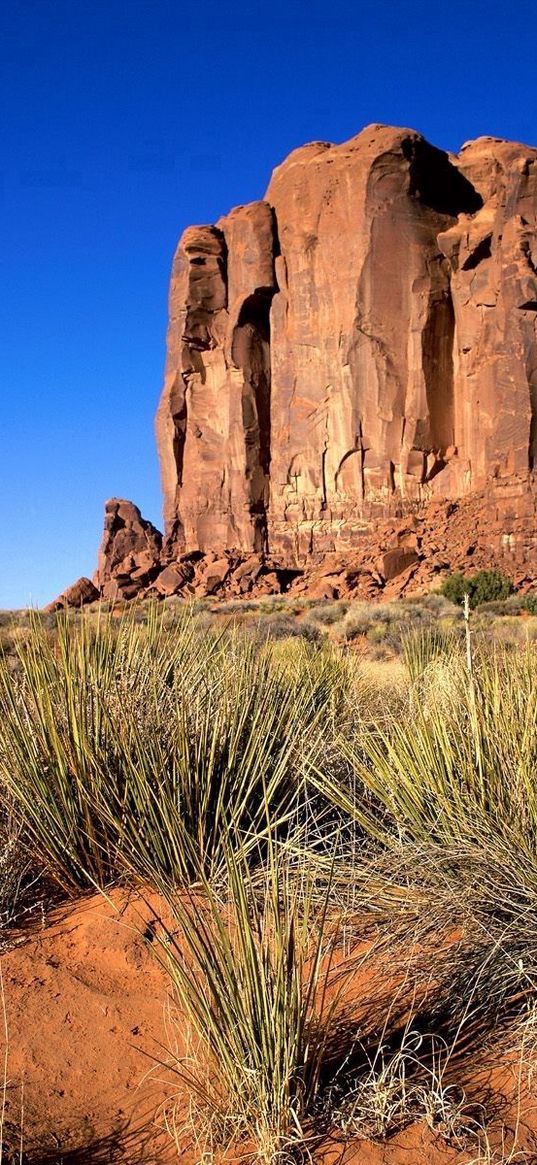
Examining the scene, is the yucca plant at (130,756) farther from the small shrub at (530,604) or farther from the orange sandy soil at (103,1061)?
the small shrub at (530,604)

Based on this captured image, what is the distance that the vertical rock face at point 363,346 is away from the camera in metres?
33.4

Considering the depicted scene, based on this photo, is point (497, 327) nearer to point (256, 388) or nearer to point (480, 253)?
point (480, 253)

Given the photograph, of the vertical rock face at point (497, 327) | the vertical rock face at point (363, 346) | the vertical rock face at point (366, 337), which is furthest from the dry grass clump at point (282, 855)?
the vertical rock face at point (366, 337)

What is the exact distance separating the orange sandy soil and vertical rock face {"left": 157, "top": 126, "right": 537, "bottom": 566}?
3060 centimetres

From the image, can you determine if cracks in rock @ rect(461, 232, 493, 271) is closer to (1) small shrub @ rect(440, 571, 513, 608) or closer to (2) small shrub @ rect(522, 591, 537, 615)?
(1) small shrub @ rect(440, 571, 513, 608)

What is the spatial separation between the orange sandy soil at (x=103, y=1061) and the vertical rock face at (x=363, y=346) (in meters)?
30.6

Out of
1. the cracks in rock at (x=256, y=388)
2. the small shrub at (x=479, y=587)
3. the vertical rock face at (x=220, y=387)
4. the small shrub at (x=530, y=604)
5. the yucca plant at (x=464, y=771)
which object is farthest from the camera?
the vertical rock face at (x=220, y=387)

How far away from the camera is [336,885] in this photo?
3012mm

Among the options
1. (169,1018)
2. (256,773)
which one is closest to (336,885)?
(256,773)

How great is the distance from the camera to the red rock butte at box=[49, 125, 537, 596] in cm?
3291

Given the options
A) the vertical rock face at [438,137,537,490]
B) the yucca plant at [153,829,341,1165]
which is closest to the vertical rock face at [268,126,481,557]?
the vertical rock face at [438,137,537,490]

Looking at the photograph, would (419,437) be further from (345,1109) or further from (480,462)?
(345,1109)

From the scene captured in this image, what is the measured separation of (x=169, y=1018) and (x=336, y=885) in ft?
2.84

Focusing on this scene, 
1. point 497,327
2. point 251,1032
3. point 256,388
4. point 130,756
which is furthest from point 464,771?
point 256,388
